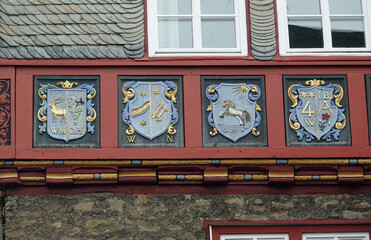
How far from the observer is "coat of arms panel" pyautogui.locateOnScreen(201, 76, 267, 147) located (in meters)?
15.1

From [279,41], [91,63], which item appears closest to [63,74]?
[91,63]

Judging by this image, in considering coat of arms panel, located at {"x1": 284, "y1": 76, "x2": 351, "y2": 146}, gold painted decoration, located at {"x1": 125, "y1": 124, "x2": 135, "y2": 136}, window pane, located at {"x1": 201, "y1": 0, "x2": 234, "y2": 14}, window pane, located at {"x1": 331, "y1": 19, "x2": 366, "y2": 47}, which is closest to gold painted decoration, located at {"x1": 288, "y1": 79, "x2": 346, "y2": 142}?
coat of arms panel, located at {"x1": 284, "y1": 76, "x2": 351, "y2": 146}

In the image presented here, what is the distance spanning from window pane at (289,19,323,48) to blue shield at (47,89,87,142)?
260cm

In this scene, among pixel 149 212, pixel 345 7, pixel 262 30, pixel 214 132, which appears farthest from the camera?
pixel 345 7

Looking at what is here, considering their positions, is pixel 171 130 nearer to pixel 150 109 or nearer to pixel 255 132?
pixel 150 109

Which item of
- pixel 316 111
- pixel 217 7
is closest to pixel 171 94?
pixel 217 7

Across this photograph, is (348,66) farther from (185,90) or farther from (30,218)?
(30,218)

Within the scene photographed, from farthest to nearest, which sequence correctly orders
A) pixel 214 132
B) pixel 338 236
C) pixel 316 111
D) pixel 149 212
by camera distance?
1. pixel 316 111
2. pixel 214 132
3. pixel 338 236
4. pixel 149 212

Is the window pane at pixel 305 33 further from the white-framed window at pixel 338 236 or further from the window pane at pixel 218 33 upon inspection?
the white-framed window at pixel 338 236

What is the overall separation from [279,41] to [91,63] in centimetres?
225

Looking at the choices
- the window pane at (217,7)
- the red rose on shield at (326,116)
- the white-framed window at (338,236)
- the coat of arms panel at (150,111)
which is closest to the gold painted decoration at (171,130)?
the coat of arms panel at (150,111)

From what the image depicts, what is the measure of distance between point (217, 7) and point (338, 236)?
10.2 ft

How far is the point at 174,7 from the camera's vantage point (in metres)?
15.7

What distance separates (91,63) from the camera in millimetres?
15117
